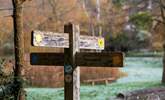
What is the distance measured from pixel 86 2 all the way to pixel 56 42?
116ft

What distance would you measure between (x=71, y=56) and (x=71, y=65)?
0.39 ft

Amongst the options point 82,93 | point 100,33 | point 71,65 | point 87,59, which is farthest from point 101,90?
point 100,33

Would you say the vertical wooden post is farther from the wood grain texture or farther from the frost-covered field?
the frost-covered field

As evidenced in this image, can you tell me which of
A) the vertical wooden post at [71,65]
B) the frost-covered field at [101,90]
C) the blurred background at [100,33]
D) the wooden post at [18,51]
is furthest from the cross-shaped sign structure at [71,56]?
the frost-covered field at [101,90]

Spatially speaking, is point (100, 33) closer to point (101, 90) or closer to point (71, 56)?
point (101, 90)

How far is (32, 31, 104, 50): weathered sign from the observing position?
5146mm

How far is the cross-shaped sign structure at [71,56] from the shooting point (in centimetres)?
516

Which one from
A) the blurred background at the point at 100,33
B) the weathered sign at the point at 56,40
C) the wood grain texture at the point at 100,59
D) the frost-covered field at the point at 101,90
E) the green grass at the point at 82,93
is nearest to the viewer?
the wood grain texture at the point at 100,59

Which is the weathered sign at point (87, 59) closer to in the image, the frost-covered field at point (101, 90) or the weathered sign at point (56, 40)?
the weathered sign at point (56, 40)

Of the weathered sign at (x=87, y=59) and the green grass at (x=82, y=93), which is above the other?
the weathered sign at (x=87, y=59)

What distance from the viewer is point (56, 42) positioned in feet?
17.9

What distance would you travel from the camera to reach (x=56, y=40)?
5449 mm

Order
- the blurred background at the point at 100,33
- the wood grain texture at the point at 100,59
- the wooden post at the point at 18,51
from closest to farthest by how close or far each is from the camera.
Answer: the wood grain texture at the point at 100,59 → the wooden post at the point at 18,51 → the blurred background at the point at 100,33

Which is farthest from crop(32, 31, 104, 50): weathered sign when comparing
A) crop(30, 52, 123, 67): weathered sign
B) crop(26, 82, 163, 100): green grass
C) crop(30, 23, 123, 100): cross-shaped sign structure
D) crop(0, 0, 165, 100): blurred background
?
crop(26, 82, 163, 100): green grass
